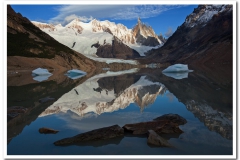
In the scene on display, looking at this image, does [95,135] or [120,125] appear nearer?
[95,135]

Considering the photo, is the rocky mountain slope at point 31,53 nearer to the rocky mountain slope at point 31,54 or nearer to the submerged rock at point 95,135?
the rocky mountain slope at point 31,54

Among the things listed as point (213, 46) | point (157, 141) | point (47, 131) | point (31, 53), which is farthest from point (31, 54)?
point (157, 141)

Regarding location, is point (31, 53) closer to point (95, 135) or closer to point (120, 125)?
point (120, 125)

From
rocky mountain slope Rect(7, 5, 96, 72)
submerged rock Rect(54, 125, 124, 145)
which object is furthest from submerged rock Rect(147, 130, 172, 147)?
rocky mountain slope Rect(7, 5, 96, 72)

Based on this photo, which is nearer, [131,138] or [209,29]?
[131,138]

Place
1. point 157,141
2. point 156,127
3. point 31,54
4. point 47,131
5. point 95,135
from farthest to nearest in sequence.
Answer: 1. point 31,54
2. point 47,131
3. point 156,127
4. point 95,135
5. point 157,141

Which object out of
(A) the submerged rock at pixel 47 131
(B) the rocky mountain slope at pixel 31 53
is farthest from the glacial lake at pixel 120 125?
(B) the rocky mountain slope at pixel 31 53

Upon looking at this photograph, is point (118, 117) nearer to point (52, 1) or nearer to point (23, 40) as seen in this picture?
point (52, 1)

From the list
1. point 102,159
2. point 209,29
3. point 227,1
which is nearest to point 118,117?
point 102,159
